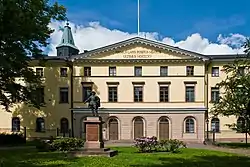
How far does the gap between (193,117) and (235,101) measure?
1465 centimetres

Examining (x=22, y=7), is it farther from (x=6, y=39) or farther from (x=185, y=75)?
(x=185, y=75)

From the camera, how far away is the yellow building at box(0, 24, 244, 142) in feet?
157

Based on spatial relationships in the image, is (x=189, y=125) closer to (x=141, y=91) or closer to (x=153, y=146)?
(x=141, y=91)

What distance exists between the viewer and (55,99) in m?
49.9

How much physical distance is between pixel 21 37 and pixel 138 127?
22.4 meters

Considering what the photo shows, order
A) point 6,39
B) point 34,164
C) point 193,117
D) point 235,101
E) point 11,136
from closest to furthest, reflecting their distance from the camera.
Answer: point 34,164 → point 6,39 → point 235,101 → point 11,136 → point 193,117

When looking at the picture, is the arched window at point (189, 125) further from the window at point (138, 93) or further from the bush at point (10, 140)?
the bush at point (10, 140)

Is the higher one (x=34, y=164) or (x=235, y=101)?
(x=235, y=101)

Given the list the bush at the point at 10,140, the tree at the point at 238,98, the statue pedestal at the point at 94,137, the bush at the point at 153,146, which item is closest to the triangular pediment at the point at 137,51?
Answer: the tree at the point at 238,98

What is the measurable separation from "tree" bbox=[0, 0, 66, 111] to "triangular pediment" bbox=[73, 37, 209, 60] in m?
11.5

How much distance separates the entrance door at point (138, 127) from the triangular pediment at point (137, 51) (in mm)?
7469

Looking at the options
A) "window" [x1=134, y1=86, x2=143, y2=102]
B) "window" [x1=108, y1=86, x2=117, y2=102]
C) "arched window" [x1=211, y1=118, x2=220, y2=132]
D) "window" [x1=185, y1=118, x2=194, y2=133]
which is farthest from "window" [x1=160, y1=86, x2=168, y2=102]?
"arched window" [x1=211, y1=118, x2=220, y2=132]

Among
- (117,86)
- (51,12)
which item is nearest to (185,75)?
(117,86)

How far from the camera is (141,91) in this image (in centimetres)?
4850
